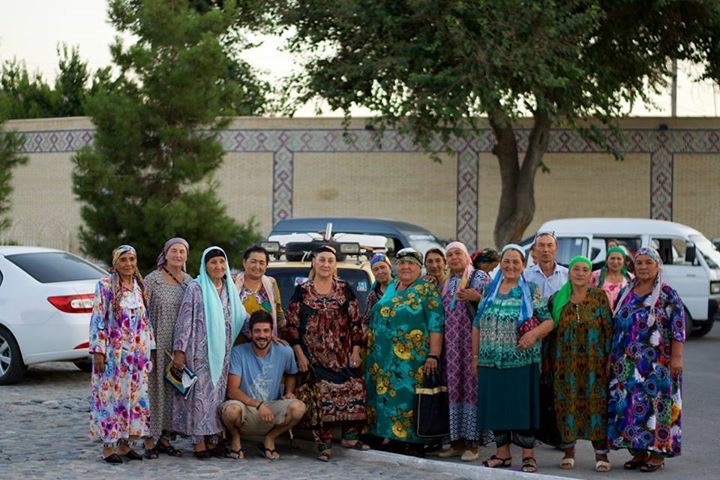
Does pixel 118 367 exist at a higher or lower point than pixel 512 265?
lower

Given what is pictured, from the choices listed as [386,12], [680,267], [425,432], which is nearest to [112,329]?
[425,432]

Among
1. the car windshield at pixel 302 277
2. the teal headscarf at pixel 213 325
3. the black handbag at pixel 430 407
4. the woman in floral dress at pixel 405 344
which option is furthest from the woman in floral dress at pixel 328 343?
the car windshield at pixel 302 277

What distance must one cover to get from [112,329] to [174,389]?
648 mm

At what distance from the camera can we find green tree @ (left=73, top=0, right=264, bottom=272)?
21062 mm

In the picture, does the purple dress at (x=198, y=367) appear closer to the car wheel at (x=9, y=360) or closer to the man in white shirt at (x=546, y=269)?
the man in white shirt at (x=546, y=269)

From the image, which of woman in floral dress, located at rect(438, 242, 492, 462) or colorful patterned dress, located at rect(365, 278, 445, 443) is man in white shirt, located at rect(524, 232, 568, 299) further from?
colorful patterned dress, located at rect(365, 278, 445, 443)

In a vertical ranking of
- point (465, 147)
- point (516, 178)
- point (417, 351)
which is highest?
point (465, 147)

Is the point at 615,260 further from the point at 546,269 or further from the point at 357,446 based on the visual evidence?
the point at 357,446

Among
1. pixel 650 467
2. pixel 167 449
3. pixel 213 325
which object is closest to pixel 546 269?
pixel 650 467

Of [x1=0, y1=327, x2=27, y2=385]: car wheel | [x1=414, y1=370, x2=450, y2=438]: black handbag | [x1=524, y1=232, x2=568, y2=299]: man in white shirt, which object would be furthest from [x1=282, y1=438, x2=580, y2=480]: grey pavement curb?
[x1=0, y1=327, x2=27, y2=385]: car wheel

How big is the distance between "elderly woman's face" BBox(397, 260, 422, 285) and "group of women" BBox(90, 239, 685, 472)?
0.01m

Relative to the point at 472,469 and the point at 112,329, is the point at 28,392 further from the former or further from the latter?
the point at 472,469

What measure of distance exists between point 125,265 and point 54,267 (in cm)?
485

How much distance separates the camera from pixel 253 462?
9555 mm
